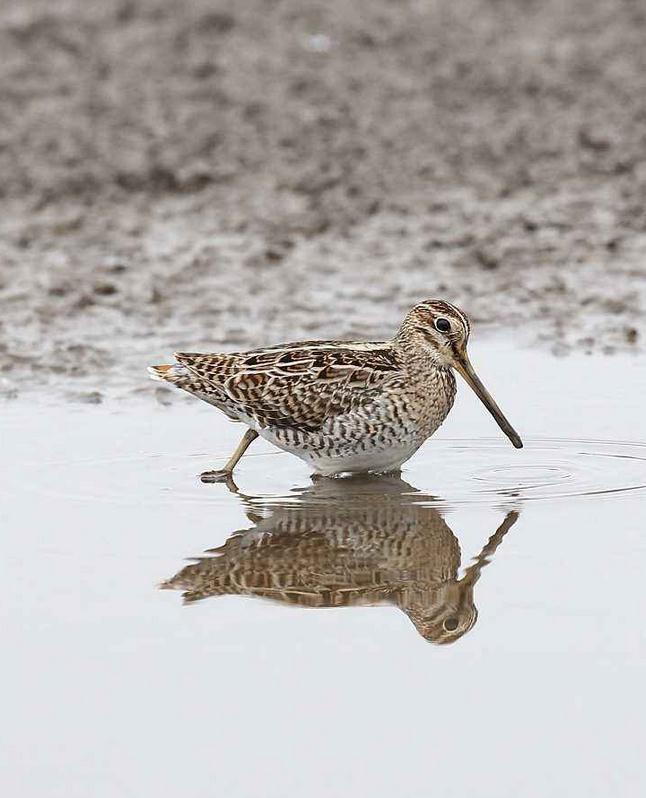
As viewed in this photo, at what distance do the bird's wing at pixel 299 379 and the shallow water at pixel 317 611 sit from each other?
0.34 meters

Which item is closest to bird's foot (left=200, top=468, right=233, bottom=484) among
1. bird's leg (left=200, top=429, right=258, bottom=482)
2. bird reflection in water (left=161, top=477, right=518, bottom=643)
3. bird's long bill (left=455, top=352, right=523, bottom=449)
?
bird's leg (left=200, top=429, right=258, bottom=482)

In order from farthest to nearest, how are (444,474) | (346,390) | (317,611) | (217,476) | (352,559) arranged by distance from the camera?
(346,390) → (444,474) → (217,476) → (352,559) → (317,611)

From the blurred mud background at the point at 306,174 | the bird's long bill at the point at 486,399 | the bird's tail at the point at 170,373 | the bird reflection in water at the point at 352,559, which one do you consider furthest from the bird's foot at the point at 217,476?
the blurred mud background at the point at 306,174

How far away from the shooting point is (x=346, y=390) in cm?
901

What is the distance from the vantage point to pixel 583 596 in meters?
6.69

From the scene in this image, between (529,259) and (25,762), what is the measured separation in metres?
8.72

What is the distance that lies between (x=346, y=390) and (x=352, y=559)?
175cm

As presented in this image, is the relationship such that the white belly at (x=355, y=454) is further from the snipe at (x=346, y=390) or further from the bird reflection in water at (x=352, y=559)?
the bird reflection in water at (x=352, y=559)

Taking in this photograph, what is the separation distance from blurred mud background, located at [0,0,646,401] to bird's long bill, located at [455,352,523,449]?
2.11m

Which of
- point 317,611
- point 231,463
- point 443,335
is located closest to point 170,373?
point 231,463

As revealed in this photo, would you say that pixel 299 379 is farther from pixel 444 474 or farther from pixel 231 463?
pixel 444 474

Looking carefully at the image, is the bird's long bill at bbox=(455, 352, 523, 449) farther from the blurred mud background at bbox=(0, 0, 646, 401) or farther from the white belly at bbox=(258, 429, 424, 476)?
the blurred mud background at bbox=(0, 0, 646, 401)

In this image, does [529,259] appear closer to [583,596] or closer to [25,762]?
[583,596]

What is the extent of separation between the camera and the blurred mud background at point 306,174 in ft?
39.8
